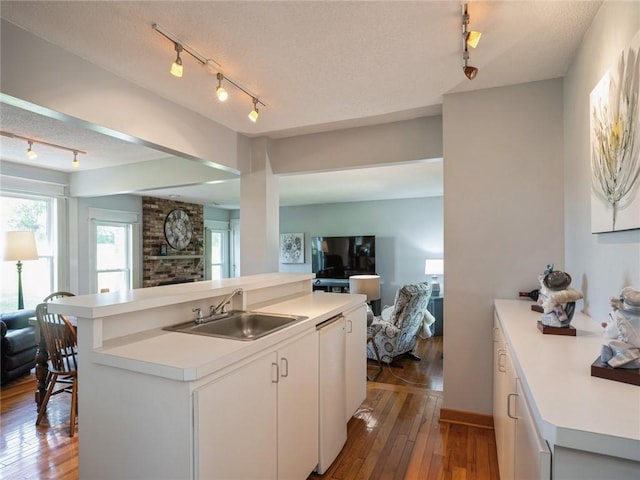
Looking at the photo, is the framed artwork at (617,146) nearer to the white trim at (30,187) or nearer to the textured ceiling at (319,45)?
the textured ceiling at (319,45)

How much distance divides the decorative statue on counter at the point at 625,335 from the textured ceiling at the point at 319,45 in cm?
140

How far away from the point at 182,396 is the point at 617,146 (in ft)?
6.34

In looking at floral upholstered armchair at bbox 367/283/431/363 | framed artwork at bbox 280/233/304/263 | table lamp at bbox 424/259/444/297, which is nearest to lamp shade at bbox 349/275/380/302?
floral upholstered armchair at bbox 367/283/431/363

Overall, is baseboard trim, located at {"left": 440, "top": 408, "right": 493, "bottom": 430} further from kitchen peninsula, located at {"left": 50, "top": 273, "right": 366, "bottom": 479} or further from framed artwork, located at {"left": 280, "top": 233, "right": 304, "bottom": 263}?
framed artwork, located at {"left": 280, "top": 233, "right": 304, "bottom": 263}

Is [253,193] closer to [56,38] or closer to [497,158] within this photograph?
[56,38]

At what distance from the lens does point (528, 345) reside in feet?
4.41

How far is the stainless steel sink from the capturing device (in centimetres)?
188

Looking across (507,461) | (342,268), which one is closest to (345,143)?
(507,461)

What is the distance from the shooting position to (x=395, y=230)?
712 centimetres

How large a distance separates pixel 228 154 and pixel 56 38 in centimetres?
160

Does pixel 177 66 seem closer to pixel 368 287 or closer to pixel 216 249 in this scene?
pixel 368 287

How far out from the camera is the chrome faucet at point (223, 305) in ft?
6.72

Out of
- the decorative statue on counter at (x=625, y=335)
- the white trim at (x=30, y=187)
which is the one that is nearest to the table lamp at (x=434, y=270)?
the decorative statue on counter at (x=625, y=335)

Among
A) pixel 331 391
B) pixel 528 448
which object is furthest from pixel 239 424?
pixel 528 448
